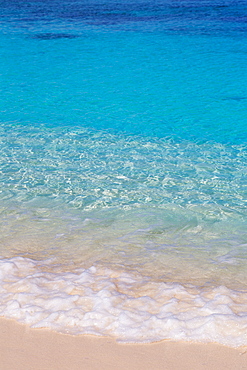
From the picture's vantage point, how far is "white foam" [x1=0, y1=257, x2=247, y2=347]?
3.32m

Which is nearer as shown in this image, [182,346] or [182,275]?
[182,346]

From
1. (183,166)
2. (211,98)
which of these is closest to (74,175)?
(183,166)

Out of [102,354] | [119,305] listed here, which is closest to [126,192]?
[119,305]

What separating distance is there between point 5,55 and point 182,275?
40.6 feet

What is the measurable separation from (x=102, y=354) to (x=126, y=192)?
→ 10.2 ft

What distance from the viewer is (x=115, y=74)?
40.9ft

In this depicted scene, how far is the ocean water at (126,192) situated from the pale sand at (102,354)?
11 centimetres

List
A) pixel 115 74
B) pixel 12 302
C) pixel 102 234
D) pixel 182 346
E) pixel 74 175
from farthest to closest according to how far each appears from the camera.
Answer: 1. pixel 115 74
2. pixel 74 175
3. pixel 102 234
4. pixel 12 302
5. pixel 182 346

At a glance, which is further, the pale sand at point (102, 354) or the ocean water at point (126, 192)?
the ocean water at point (126, 192)

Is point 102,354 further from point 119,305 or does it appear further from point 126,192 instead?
point 126,192

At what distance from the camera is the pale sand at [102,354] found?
299 cm

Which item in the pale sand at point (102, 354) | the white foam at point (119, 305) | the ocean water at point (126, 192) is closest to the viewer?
the pale sand at point (102, 354)

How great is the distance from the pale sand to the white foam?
9cm

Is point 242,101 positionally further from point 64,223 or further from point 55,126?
point 64,223
